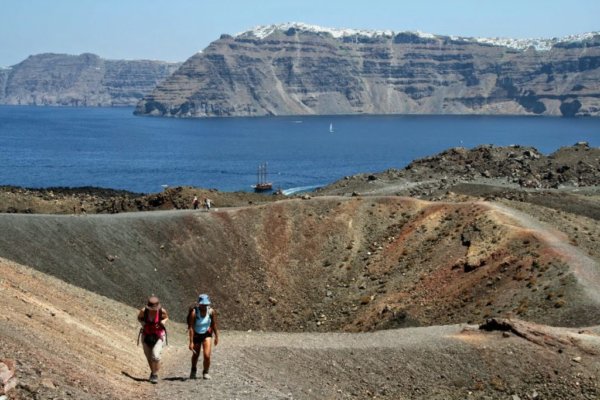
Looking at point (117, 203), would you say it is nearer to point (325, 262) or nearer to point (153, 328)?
point (325, 262)

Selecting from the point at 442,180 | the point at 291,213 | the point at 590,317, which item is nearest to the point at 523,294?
the point at 590,317

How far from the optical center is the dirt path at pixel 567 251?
139 ft

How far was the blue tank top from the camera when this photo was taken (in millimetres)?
23328

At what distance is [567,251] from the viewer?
155ft

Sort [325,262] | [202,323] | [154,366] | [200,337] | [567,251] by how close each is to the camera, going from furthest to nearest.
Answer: [325,262]
[567,251]
[200,337]
[202,323]
[154,366]

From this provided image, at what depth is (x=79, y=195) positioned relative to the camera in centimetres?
9781

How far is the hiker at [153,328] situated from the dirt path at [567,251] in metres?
25.6

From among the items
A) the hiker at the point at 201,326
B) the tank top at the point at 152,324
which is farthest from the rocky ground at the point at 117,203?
the tank top at the point at 152,324

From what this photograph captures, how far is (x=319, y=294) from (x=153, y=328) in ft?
101

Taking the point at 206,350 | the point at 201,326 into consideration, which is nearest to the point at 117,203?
the point at 206,350

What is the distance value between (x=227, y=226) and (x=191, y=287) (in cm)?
764

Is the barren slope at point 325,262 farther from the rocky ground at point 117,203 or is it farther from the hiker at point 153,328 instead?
the hiker at point 153,328

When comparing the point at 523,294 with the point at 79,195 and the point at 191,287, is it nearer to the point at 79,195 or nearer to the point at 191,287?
the point at 191,287

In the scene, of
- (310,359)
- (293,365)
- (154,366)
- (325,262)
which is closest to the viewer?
(154,366)
